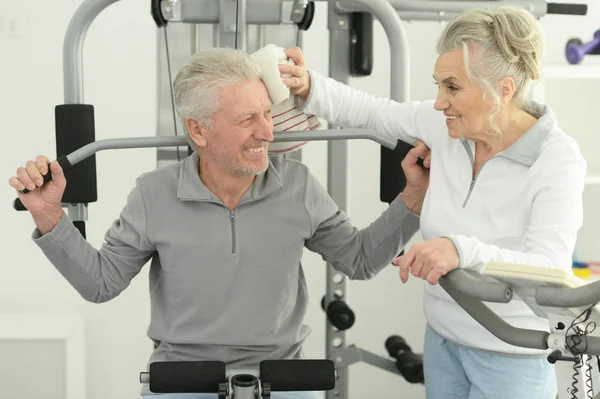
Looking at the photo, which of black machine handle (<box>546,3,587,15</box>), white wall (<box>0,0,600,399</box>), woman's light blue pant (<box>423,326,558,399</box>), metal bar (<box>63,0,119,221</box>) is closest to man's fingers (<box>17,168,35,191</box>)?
metal bar (<box>63,0,119,221</box>)

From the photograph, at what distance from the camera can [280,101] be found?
202cm

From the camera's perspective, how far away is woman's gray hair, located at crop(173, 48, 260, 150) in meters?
1.97

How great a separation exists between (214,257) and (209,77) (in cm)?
42

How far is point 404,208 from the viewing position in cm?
212

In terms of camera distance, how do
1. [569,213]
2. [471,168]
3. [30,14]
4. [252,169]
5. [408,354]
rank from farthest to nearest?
[30,14] < [408,354] < [252,169] < [471,168] < [569,213]

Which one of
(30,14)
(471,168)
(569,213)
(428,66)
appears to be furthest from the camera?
(428,66)

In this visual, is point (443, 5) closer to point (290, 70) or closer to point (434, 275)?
point (290, 70)

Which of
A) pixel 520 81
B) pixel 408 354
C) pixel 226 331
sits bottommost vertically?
pixel 408 354

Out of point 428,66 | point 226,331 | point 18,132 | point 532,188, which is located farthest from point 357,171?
point 532,188

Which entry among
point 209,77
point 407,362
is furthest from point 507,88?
point 407,362

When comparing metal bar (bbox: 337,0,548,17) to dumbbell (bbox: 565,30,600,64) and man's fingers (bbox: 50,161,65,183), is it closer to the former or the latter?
dumbbell (bbox: 565,30,600,64)

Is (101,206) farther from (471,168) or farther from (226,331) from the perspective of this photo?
(471,168)

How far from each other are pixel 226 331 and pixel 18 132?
171cm

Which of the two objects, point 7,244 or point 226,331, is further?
point 7,244
